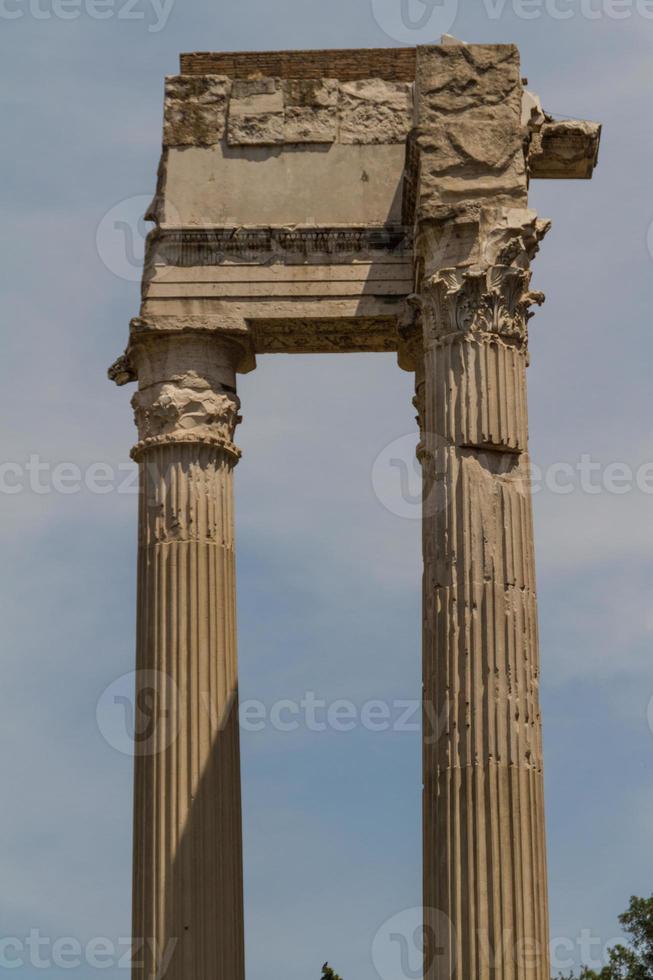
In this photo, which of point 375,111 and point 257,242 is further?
point 375,111

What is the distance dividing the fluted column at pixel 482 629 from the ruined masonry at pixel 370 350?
0.08ft

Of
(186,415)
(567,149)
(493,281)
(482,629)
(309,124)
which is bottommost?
(482,629)

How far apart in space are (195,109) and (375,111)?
225 cm

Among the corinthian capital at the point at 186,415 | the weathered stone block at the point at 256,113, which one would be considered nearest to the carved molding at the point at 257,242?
the weathered stone block at the point at 256,113

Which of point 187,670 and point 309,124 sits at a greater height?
point 309,124

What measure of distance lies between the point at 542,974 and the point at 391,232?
→ 998 centimetres

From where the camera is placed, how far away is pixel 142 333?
33.8m

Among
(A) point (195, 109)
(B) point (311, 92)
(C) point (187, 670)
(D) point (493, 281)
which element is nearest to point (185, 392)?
(C) point (187, 670)

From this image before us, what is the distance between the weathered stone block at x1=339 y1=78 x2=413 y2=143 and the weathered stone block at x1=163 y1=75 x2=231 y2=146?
151 centimetres

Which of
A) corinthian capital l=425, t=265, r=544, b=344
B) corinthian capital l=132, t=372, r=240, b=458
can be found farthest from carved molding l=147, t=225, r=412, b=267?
corinthian capital l=425, t=265, r=544, b=344

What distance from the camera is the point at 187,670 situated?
32500 mm

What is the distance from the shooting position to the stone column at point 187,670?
104ft

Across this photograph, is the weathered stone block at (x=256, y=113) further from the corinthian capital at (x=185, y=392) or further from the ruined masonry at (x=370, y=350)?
the corinthian capital at (x=185, y=392)

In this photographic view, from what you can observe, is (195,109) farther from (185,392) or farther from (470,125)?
(470,125)
